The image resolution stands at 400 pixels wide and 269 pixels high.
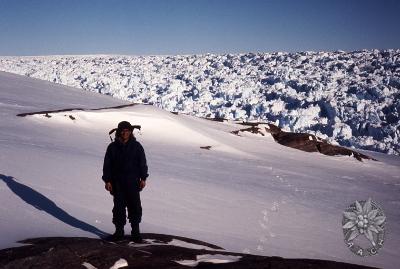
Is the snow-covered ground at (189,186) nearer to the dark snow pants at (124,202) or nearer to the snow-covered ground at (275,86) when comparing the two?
the dark snow pants at (124,202)

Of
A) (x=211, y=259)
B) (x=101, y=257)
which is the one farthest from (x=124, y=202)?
(x=211, y=259)

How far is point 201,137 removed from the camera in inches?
627

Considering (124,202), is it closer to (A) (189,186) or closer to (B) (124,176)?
(B) (124,176)

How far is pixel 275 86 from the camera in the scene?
49.8m

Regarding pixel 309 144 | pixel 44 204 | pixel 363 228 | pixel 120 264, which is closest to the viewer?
pixel 120 264

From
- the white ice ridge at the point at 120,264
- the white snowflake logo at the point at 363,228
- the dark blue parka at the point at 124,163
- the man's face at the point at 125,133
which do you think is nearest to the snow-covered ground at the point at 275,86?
the white snowflake logo at the point at 363,228

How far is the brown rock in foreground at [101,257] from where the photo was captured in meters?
3.15

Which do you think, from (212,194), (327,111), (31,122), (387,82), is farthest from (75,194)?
(387,82)

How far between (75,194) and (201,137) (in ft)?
32.2

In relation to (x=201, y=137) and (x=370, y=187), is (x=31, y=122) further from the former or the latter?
(x=370, y=187)

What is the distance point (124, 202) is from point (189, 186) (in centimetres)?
412

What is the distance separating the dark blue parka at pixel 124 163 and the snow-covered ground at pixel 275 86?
3249 centimetres

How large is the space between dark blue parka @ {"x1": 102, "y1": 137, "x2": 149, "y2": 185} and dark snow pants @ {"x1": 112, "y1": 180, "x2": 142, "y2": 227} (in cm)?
5

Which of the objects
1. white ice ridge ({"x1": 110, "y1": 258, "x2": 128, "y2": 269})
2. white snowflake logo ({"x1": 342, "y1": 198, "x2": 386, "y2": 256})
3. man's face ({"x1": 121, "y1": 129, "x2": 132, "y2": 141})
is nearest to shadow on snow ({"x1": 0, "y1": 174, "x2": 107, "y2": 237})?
man's face ({"x1": 121, "y1": 129, "x2": 132, "y2": 141})
